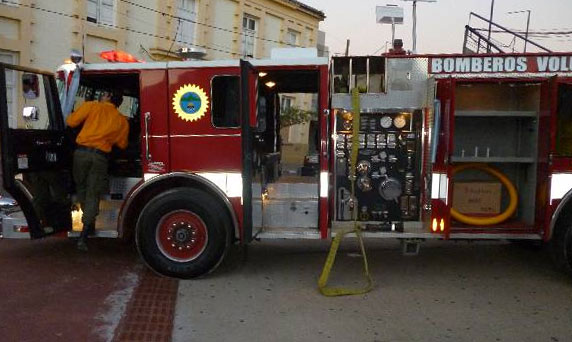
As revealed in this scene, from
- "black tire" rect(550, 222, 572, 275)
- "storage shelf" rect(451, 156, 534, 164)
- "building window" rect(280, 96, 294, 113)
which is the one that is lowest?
"black tire" rect(550, 222, 572, 275)

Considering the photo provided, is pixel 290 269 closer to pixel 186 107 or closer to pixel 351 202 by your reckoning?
pixel 351 202

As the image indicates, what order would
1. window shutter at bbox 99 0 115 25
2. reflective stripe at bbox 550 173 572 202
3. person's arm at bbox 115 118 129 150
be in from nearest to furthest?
1. reflective stripe at bbox 550 173 572 202
2. person's arm at bbox 115 118 129 150
3. window shutter at bbox 99 0 115 25

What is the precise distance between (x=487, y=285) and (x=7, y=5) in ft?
39.9

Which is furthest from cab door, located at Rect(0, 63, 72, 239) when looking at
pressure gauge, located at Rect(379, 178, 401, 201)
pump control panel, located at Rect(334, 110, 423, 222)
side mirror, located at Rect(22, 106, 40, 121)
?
pressure gauge, located at Rect(379, 178, 401, 201)

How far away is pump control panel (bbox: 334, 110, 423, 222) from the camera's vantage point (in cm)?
637

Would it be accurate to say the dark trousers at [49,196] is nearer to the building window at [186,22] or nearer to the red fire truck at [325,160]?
the red fire truck at [325,160]

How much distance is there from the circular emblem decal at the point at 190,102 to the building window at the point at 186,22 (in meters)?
12.6

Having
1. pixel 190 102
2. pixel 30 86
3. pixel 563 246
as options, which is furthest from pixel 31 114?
pixel 563 246

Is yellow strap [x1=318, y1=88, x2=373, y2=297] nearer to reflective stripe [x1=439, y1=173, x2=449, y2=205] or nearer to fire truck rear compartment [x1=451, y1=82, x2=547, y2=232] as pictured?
reflective stripe [x1=439, y1=173, x2=449, y2=205]

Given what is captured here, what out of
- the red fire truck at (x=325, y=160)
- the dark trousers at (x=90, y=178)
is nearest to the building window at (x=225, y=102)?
the red fire truck at (x=325, y=160)

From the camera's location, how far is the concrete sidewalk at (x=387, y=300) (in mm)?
4898

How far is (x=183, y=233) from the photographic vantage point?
6238mm

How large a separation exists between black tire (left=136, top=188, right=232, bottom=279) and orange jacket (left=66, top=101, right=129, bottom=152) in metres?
0.95

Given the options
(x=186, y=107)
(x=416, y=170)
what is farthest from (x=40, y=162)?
(x=416, y=170)
